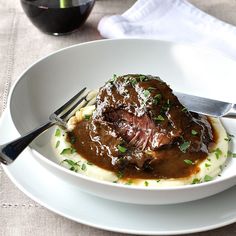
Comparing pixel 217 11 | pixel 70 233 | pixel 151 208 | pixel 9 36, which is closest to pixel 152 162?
pixel 151 208

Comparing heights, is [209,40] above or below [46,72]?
below

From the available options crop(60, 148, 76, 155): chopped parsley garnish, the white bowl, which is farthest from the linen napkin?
crop(60, 148, 76, 155): chopped parsley garnish

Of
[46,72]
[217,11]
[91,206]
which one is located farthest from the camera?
[217,11]

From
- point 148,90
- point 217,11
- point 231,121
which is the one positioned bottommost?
point 217,11

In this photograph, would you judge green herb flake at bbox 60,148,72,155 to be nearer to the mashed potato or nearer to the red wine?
the mashed potato

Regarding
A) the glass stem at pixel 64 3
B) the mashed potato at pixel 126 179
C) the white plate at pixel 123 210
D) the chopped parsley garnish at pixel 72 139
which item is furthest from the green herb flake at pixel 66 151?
the glass stem at pixel 64 3

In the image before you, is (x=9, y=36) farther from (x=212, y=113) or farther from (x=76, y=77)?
(x=212, y=113)
